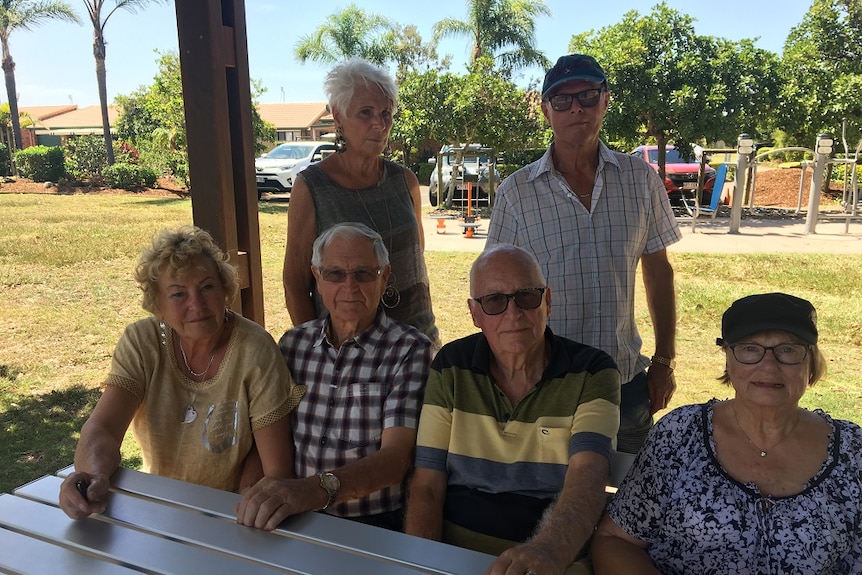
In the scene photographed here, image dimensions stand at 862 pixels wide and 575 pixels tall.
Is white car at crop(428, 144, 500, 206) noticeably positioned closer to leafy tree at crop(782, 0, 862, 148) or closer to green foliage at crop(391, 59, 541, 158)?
green foliage at crop(391, 59, 541, 158)

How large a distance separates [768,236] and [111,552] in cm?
→ 1193

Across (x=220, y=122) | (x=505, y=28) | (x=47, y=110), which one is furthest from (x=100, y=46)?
(x=47, y=110)

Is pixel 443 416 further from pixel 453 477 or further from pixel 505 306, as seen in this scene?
pixel 505 306

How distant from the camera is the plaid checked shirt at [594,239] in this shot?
2.31 metres

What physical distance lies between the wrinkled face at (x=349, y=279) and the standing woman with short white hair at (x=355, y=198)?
0.33 m

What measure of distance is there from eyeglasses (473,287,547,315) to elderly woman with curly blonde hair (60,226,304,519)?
701 millimetres

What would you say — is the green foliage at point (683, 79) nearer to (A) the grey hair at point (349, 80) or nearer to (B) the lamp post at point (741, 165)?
(B) the lamp post at point (741, 165)

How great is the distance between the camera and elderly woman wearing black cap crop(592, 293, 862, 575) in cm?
151

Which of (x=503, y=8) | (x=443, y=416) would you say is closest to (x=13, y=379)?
(x=443, y=416)

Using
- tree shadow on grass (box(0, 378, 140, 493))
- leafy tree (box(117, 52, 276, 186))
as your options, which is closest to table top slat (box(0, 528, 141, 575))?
tree shadow on grass (box(0, 378, 140, 493))

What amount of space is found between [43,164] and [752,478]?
25.5m

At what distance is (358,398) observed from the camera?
83.1 inches

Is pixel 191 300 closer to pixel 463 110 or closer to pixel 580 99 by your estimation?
pixel 580 99

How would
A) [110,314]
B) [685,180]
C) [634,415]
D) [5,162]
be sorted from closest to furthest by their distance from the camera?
[634,415]
[110,314]
[685,180]
[5,162]
